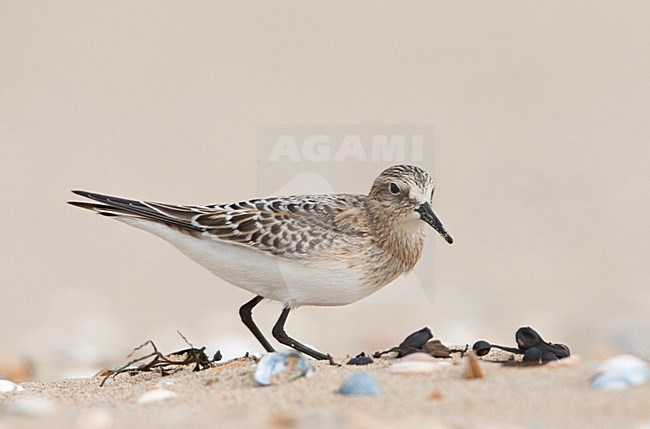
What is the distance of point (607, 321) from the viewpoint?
684cm

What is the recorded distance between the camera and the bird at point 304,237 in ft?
14.6

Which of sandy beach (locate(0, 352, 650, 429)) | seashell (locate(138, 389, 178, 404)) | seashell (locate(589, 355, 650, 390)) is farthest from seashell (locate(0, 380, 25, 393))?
seashell (locate(589, 355, 650, 390))

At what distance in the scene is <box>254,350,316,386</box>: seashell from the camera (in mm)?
3699

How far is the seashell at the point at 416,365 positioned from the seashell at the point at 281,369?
13.3 inches

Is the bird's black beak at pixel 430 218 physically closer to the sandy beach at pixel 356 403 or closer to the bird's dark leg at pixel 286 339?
the sandy beach at pixel 356 403

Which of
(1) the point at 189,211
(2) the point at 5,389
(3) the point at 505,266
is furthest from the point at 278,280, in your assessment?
(3) the point at 505,266

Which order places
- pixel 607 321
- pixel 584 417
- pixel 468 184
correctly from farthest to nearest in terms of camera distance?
pixel 468 184, pixel 607 321, pixel 584 417

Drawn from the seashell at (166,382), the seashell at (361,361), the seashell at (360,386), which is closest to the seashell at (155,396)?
the seashell at (166,382)

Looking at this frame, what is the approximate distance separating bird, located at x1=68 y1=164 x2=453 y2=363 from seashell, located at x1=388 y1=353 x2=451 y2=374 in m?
0.56

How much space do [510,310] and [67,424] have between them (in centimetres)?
476

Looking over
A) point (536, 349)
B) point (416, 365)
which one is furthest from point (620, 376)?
point (416, 365)

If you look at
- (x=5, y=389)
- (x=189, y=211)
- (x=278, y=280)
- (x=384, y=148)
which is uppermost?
(x=384, y=148)

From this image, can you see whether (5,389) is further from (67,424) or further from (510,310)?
(510,310)

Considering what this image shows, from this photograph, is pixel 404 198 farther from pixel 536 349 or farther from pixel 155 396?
pixel 155 396
